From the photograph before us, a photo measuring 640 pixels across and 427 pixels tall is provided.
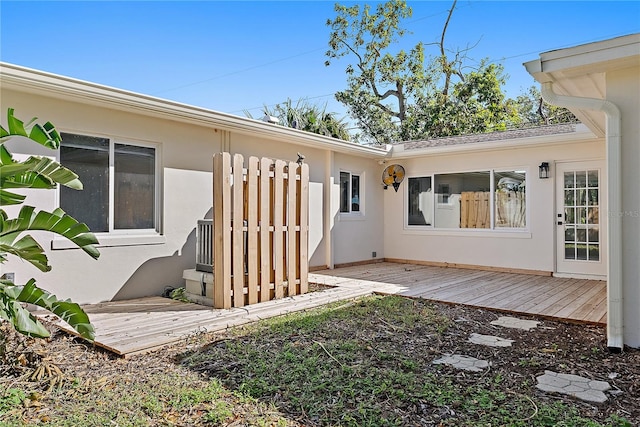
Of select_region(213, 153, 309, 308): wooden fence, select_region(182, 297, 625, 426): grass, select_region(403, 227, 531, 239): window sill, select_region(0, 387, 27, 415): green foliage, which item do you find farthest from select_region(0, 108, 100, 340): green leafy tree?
select_region(403, 227, 531, 239): window sill

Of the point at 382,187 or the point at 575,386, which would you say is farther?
the point at 382,187

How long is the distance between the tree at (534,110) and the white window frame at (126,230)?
18345 millimetres

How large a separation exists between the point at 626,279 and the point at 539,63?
2.05m

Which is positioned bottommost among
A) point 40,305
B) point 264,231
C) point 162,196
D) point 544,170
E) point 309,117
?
point 40,305

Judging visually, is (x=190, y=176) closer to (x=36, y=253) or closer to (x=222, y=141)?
(x=222, y=141)

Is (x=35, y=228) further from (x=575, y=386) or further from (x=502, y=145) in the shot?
(x=502, y=145)

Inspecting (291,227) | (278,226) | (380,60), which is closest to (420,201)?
(291,227)

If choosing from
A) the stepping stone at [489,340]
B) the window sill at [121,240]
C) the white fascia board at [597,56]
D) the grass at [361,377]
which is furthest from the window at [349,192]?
the white fascia board at [597,56]

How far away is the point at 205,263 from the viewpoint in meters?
5.33

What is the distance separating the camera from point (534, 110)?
67.8ft

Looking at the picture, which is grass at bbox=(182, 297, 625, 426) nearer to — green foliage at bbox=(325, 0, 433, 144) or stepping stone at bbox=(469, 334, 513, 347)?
stepping stone at bbox=(469, 334, 513, 347)

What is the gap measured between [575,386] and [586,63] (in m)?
2.60

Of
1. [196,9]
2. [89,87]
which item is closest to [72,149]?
[89,87]

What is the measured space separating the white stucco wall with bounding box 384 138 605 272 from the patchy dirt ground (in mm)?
3790
